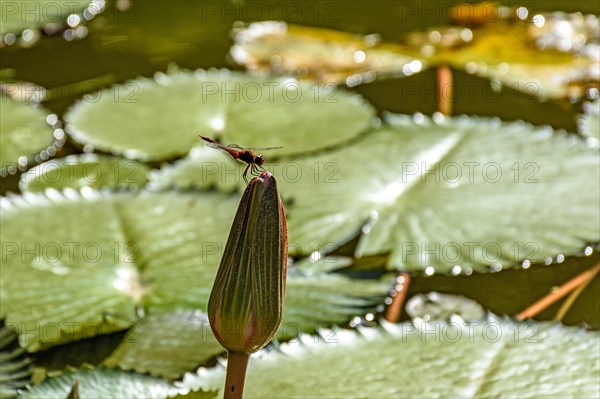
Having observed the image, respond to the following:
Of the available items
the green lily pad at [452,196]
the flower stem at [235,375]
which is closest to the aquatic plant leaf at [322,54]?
the green lily pad at [452,196]

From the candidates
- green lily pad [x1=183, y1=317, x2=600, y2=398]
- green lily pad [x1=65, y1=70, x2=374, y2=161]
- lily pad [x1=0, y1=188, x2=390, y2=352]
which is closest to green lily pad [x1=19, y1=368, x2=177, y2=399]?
green lily pad [x1=183, y1=317, x2=600, y2=398]

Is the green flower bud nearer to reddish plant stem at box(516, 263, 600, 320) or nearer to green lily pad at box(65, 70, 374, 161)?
reddish plant stem at box(516, 263, 600, 320)

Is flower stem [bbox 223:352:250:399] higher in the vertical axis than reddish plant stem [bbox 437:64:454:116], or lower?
higher

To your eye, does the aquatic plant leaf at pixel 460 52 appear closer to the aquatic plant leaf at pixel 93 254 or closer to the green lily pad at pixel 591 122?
the green lily pad at pixel 591 122

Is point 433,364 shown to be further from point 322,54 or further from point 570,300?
point 322,54

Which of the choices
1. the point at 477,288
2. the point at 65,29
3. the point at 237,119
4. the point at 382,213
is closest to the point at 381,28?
the point at 237,119
